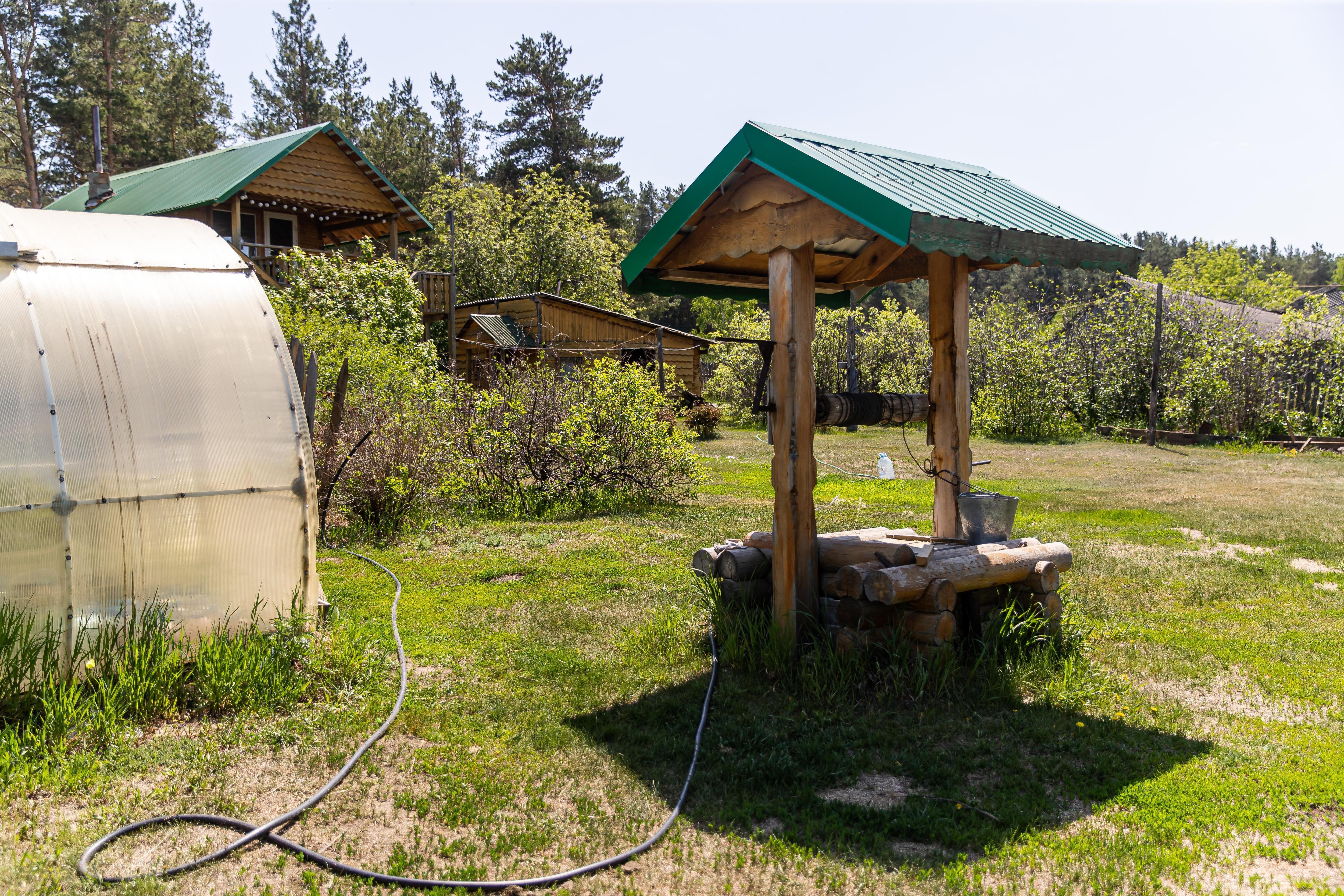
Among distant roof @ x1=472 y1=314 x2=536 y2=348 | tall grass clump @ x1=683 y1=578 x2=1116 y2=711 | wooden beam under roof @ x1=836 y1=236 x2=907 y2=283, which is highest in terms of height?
distant roof @ x1=472 y1=314 x2=536 y2=348

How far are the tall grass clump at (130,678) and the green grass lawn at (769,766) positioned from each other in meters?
0.16

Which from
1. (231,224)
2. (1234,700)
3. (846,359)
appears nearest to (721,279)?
(1234,700)

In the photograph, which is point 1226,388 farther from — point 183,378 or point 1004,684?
point 183,378

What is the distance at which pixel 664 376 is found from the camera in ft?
55.0

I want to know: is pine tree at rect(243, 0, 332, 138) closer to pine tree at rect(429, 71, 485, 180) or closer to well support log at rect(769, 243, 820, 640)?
pine tree at rect(429, 71, 485, 180)

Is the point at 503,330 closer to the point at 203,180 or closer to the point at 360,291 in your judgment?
the point at 360,291

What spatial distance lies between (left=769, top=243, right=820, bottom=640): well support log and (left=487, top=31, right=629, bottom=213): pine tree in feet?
125

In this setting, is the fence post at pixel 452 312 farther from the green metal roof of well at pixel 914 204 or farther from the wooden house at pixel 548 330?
the green metal roof of well at pixel 914 204

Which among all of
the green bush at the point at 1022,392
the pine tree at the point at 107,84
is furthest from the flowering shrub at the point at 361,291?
the pine tree at the point at 107,84

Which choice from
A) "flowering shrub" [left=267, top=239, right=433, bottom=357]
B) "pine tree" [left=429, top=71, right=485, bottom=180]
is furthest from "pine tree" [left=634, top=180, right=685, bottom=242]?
"flowering shrub" [left=267, top=239, right=433, bottom=357]

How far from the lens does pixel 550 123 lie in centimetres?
4238

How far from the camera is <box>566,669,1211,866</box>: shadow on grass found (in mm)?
3531

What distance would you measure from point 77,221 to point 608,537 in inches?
221

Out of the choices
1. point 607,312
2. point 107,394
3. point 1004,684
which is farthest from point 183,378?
point 607,312
